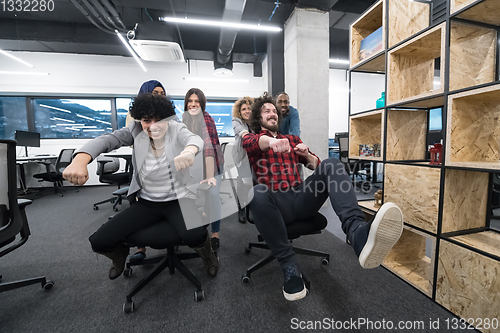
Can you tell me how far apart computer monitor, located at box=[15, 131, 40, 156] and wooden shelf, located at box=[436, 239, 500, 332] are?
6084mm

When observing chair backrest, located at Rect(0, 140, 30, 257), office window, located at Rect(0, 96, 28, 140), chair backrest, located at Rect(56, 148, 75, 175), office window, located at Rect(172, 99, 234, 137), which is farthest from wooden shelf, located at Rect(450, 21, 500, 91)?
office window, located at Rect(0, 96, 28, 140)

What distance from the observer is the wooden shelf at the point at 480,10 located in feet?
3.34

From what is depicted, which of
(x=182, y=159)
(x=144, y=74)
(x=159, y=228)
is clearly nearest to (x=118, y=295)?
(x=159, y=228)

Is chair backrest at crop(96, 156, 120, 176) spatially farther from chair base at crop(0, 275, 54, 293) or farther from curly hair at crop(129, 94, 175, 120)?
curly hair at crop(129, 94, 175, 120)

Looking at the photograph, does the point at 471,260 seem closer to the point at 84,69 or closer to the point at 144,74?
the point at 144,74

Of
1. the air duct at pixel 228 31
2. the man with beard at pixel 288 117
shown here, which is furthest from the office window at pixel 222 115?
the man with beard at pixel 288 117

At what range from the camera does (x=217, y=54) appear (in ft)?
16.1

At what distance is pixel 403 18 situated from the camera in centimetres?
146

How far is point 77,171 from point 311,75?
3176 mm

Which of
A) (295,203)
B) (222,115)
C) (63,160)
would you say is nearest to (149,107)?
(295,203)

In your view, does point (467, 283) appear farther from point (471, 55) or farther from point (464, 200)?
point (471, 55)

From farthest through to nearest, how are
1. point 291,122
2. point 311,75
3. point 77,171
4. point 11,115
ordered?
1. point 11,115
2. point 311,75
3. point 291,122
4. point 77,171

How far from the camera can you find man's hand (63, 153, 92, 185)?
0.92 m

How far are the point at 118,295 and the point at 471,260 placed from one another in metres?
1.95
